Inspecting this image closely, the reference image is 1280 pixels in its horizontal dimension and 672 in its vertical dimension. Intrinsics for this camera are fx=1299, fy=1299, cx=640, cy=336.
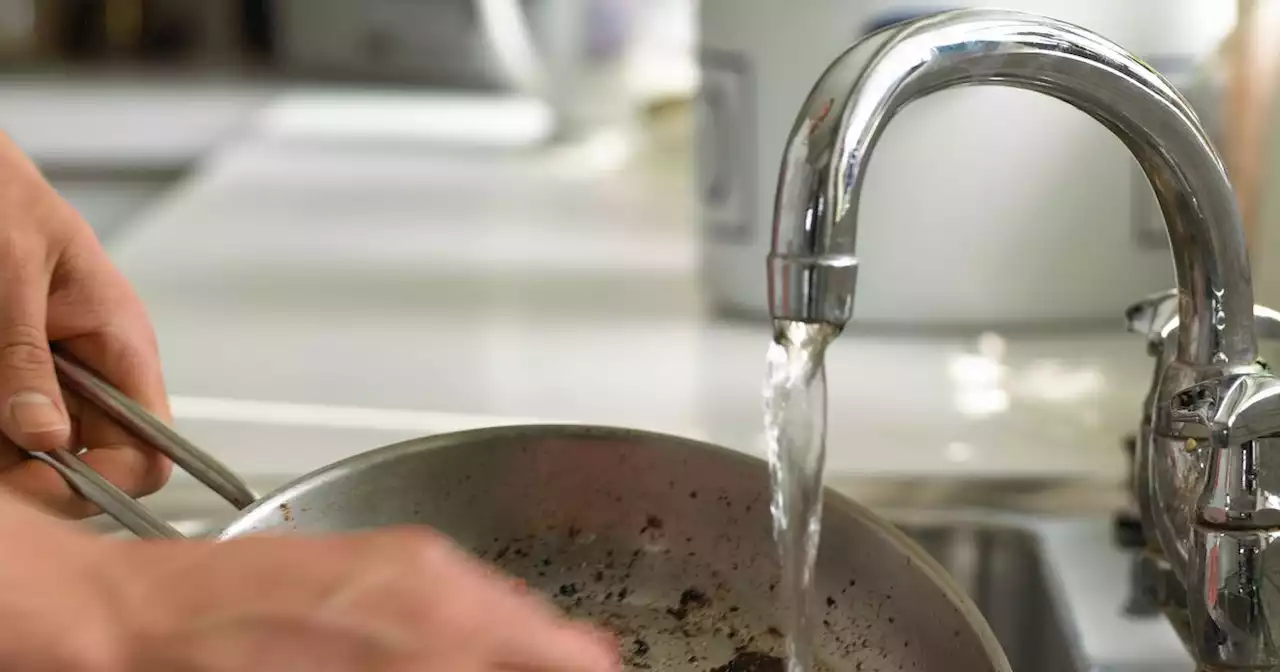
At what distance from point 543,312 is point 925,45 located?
57cm

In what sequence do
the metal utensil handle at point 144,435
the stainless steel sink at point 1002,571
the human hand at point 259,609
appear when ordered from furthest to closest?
the stainless steel sink at point 1002,571 → the metal utensil handle at point 144,435 → the human hand at point 259,609

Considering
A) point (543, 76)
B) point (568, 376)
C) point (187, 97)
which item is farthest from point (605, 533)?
point (187, 97)

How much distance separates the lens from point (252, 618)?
251 millimetres

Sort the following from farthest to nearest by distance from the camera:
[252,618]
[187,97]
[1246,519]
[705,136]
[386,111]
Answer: [187,97]
[386,111]
[705,136]
[1246,519]
[252,618]

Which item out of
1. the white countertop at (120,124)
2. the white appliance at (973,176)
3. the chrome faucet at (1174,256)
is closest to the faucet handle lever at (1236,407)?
the chrome faucet at (1174,256)

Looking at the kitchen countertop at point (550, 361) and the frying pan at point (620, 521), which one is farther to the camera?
the kitchen countertop at point (550, 361)

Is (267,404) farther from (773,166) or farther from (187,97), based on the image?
(187,97)

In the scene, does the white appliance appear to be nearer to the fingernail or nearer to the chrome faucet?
the chrome faucet

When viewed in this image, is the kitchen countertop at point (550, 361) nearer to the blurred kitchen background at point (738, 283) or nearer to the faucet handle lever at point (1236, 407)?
the blurred kitchen background at point (738, 283)

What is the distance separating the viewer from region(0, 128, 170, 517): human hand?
480 mm

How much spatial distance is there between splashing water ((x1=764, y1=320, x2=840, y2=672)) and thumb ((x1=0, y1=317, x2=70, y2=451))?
0.86 ft

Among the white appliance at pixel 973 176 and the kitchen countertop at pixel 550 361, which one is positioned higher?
the white appliance at pixel 973 176

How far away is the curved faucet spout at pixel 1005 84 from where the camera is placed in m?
0.32

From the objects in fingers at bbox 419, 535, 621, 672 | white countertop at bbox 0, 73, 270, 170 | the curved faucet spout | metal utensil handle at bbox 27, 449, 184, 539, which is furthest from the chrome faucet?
white countertop at bbox 0, 73, 270, 170
